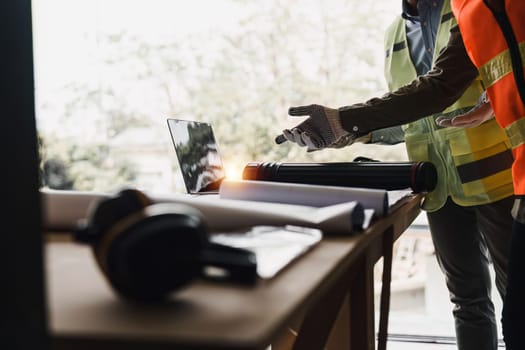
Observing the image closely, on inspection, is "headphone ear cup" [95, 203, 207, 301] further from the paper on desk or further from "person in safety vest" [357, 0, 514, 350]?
"person in safety vest" [357, 0, 514, 350]

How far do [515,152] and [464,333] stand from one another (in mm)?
860

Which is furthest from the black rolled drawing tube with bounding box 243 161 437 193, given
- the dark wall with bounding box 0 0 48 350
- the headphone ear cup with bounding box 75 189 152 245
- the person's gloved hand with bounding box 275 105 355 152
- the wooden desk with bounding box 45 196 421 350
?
the dark wall with bounding box 0 0 48 350

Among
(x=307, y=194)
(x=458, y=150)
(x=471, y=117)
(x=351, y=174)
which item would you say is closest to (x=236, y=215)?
(x=307, y=194)

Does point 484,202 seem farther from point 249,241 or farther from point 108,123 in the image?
point 108,123

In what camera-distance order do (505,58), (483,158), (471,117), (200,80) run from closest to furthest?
1. (505,58)
2. (471,117)
3. (483,158)
4. (200,80)

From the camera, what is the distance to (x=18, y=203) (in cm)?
36

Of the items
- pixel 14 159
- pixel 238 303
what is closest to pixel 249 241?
pixel 238 303

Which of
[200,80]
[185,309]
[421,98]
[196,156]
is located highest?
[200,80]

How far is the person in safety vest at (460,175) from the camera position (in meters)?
1.50

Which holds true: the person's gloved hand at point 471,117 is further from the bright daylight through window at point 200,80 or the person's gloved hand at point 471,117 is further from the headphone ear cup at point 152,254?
the bright daylight through window at point 200,80

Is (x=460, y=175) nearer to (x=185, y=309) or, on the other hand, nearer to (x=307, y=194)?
(x=307, y=194)

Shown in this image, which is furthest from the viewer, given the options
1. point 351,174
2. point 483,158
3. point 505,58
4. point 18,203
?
point 483,158

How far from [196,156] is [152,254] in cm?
104

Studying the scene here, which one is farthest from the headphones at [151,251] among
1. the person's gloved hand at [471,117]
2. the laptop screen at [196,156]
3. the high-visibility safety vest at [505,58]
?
the person's gloved hand at [471,117]
